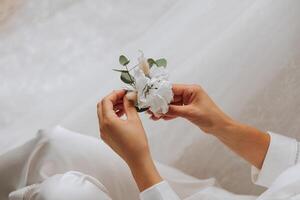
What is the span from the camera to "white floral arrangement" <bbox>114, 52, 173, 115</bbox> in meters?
0.84

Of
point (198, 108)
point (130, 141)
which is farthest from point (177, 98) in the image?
point (130, 141)

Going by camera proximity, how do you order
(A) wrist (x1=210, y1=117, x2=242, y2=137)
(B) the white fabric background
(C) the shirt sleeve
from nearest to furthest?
(C) the shirt sleeve, (A) wrist (x1=210, y1=117, x2=242, y2=137), (B) the white fabric background

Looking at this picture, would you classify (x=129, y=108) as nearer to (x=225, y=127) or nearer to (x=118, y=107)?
(x=118, y=107)

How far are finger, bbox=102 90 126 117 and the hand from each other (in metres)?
0.07

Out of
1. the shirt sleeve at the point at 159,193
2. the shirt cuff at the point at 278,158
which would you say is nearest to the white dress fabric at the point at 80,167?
the shirt cuff at the point at 278,158

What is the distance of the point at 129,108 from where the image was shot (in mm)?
841

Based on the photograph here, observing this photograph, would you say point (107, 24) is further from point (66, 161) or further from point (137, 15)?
point (66, 161)

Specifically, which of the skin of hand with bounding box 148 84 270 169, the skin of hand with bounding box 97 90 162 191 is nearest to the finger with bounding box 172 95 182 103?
the skin of hand with bounding box 148 84 270 169

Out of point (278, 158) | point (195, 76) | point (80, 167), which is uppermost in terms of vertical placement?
point (195, 76)

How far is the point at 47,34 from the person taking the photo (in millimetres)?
1303

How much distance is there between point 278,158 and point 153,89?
241 millimetres

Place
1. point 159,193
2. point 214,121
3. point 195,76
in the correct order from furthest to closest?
point 195,76, point 214,121, point 159,193

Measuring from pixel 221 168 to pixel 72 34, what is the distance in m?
0.44

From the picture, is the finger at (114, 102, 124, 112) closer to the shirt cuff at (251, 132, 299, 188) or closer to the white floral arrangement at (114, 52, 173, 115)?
the white floral arrangement at (114, 52, 173, 115)
